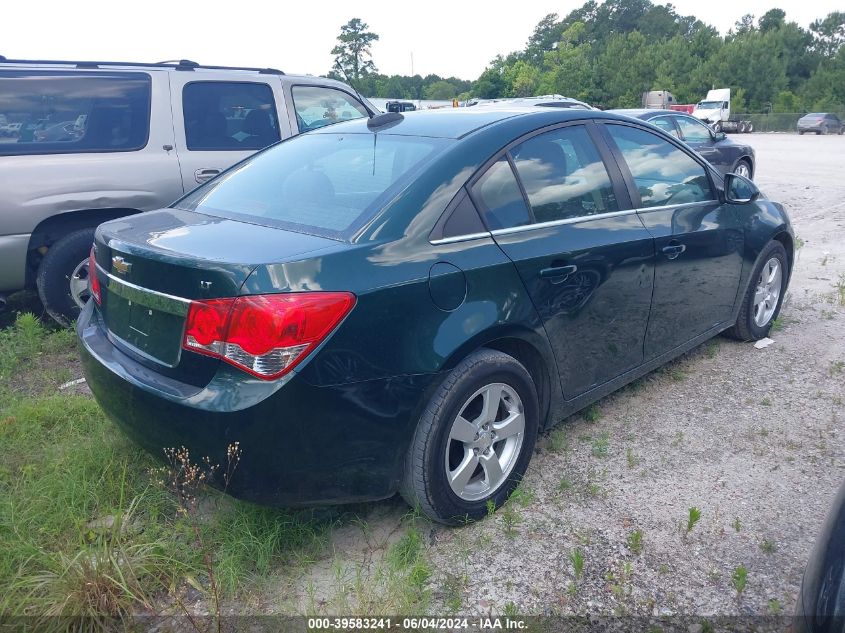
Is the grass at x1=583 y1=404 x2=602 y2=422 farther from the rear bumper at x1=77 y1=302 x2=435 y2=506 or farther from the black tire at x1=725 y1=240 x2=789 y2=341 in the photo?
the rear bumper at x1=77 y1=302 x2=435 y2=506

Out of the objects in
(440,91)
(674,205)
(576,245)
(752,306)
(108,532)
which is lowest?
(108,532)

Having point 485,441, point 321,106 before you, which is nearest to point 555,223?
point 485,441

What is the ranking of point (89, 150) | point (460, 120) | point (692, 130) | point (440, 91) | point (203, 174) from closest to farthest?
1. point (460, 120)
2. point (89, 150)
3. point (203, 174)
4. point (692, 130)
5. point (440, 91)

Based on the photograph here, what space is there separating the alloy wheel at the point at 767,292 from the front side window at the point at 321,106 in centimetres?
376

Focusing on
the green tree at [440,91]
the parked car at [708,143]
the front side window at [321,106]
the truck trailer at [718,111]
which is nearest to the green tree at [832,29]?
the truck trailer at [718,111]

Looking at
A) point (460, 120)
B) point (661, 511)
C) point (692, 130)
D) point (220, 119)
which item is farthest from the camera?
point (692, 130)

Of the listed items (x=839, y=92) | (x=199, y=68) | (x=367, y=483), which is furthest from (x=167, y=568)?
(x=839, y=92)

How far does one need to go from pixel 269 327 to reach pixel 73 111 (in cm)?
395

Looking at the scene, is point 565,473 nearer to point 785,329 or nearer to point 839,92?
point 785,329

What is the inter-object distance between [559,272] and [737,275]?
1.93 m

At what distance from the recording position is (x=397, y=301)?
258cm

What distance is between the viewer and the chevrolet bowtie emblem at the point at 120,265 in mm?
2768

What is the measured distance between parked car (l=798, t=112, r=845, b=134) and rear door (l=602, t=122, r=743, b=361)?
48814mm

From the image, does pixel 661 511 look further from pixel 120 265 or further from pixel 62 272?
pixel 62 272
